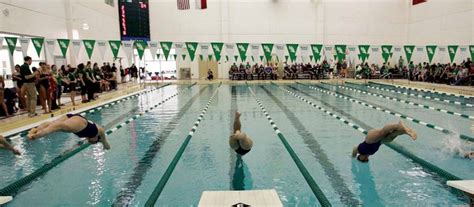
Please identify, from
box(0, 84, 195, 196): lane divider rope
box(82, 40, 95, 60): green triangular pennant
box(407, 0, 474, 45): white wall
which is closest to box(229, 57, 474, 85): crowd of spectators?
box(407, 0, 474, 45): white wall

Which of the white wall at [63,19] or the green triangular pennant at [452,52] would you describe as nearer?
the white wall at [63,19]

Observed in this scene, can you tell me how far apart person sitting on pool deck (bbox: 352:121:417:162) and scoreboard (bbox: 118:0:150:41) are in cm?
1910

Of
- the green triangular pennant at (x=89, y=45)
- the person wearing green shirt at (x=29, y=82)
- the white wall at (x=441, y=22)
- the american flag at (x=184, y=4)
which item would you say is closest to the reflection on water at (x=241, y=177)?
the person wearing green shirt at (x=29, y=82)

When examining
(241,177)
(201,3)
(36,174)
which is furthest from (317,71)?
(36,174)

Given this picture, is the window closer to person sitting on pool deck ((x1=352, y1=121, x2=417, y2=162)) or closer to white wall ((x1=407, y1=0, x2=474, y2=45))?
white wall ((x1=407, y1=0, x2=474, y2=45))

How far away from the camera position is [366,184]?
406 cm

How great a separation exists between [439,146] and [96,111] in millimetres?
7944

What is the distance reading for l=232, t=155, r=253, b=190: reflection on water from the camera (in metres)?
4.05

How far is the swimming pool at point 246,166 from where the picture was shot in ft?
12.3

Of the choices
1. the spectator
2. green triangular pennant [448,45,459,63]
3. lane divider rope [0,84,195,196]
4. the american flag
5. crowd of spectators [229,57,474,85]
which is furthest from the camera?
crowd of spectators [229,57,474,85]

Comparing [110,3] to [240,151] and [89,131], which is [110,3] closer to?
[89,131]

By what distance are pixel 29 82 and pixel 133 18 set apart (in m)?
14.6

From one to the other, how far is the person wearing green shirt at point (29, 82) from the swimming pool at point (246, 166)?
71.5 inches

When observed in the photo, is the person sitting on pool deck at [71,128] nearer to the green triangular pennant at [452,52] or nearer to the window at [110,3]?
the green triangular pennant at [452,52]
